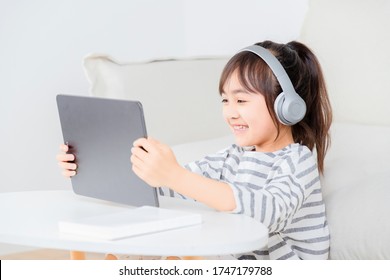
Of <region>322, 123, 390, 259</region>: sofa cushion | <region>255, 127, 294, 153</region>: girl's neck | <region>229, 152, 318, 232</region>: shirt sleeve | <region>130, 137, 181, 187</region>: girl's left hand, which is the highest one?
<region>130, 137, 181, 187</region>: girl's left hand

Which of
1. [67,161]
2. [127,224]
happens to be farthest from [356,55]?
[127,224]

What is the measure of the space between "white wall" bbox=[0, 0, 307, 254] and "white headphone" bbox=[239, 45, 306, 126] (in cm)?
104

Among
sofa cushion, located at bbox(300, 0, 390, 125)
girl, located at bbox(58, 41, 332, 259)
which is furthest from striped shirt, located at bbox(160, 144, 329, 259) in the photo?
sofa cushion, located at bbox(300, 0, 390, 125)

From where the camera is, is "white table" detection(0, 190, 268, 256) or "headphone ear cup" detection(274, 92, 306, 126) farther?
"headphone ear cup" detection(274, 92, 306, 126)

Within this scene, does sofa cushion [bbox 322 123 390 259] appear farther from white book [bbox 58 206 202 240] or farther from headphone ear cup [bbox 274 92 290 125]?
white book [bbox 58 206 202 240]

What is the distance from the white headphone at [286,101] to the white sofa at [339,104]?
204 millimetres

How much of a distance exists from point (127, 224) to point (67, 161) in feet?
1.13

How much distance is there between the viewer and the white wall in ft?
7.91

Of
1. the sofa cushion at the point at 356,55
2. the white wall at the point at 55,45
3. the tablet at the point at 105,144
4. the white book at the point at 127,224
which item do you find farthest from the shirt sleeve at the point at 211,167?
the white wall at the point at 55,45

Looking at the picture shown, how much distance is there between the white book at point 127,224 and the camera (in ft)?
3.19

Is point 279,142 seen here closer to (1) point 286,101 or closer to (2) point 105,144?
(1) point 286,101

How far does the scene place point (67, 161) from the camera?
1.30 meters

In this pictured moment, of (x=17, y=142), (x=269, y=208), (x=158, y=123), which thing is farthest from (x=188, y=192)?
(x=17, y=142)

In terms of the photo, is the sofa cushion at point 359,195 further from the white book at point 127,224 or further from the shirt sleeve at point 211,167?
the white book at point 127,224
